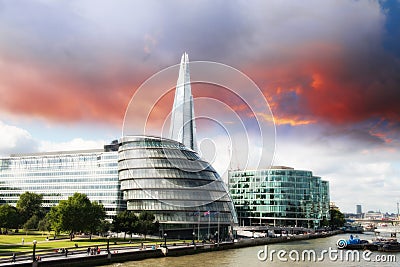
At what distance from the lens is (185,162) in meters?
118

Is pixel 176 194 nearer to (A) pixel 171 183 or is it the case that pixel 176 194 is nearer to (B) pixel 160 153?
(A) pixel 171 183

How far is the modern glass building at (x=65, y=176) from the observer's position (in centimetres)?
14062

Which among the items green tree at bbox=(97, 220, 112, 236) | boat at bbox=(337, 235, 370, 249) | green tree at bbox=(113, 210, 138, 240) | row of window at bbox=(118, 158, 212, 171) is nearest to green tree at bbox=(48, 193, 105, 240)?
green tree at bbox=(113, 210, 138, 240)

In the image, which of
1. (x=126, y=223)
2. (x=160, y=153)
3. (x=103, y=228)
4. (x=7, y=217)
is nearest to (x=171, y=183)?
(x=160, y=153)

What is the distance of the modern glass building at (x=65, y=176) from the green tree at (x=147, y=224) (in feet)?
106

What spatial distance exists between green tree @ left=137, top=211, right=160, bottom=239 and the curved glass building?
7310mm

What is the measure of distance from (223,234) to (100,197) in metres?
46.0

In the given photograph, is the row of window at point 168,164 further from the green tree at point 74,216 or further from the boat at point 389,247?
the boat at point 389,247

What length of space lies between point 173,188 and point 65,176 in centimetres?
5833

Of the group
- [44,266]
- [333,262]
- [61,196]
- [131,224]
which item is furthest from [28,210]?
[333,262]

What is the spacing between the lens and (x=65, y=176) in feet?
504

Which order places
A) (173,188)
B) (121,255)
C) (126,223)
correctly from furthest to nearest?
(173,188)
(126,223)
(121,255)

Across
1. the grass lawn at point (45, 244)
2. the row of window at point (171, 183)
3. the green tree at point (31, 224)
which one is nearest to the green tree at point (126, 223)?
the grass lawn at point (45, 244)

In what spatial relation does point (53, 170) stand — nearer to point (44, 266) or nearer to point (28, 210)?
point (28, 210)
